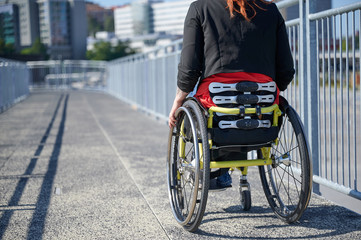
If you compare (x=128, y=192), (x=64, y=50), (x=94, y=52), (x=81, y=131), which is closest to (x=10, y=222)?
(x=128, y=192)

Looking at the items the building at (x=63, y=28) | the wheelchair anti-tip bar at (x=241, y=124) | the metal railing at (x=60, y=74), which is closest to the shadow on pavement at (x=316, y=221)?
the wheelchair anti-tip bar at (x=241, y=124)

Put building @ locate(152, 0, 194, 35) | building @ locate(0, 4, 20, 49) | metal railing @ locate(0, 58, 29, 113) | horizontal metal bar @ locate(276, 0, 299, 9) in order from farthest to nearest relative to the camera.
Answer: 1. building @ locate(152, 0, 194, 35)
2. building @ locate(0, 4, 20, 49)
3. metal railing @ locate(0, 58, 29, 113)
4. horizontal metal bar @ locate(276, 0, 299, 9)

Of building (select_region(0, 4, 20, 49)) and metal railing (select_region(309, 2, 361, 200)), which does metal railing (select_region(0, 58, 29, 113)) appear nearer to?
metal railing (select_region(309, 2, 361, 200))

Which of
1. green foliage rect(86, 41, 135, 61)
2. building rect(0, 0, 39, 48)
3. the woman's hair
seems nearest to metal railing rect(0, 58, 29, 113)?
the woman's hair

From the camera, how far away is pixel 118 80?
20.7 m

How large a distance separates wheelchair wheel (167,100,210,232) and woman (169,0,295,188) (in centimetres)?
17

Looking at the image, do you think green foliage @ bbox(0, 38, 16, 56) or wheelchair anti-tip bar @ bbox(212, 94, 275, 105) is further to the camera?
green foliage @ bbox(0, 38, 16, 56)

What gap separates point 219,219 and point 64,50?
164883 millimetres

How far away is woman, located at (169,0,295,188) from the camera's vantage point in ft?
10.0

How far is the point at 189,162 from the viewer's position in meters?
3.42

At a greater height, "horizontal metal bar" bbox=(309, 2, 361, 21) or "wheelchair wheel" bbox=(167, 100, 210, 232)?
"horizontal metal bar" bbox=(309, 2, 361, 21)

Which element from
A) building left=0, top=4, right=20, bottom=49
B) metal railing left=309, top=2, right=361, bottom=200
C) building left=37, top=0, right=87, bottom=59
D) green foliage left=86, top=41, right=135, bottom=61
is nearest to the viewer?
metal railing left=309, top=2, right=361, bottom=200

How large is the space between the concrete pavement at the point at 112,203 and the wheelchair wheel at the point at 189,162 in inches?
5.7

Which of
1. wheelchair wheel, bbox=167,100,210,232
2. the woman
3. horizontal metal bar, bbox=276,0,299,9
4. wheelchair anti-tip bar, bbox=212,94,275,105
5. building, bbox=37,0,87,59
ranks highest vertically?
building, bbox=37,0,87,59
